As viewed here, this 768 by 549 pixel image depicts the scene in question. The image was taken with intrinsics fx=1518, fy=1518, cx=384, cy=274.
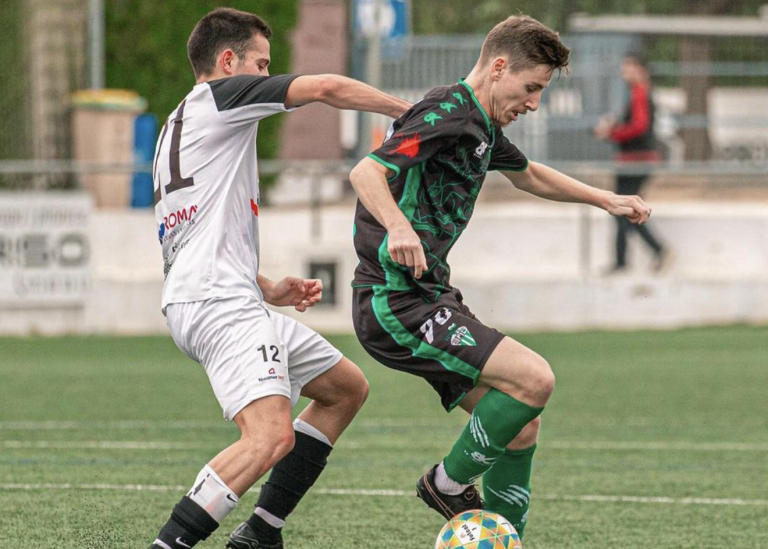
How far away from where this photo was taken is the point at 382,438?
9328mm

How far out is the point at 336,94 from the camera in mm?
5070

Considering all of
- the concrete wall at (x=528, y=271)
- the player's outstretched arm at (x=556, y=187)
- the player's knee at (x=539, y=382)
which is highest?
the player's outstretched arm at (x=556, y=187)

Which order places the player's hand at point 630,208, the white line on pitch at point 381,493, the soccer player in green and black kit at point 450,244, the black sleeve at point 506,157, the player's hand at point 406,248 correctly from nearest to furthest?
the player's hand at point 406,248 < the soccer player in green and black kit at point 450,244 < the black sleeve at point 506,157 < the player's hand at point 630,208 < the white line on pitch at point 381,493

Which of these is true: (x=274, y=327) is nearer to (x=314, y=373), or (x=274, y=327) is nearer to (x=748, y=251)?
(x=314, y=373)

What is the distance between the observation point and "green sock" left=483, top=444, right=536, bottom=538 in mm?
5613

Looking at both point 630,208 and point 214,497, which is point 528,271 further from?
point 214,497

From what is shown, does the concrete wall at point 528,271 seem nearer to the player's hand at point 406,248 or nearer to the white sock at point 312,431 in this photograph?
the white sock at point 312,431

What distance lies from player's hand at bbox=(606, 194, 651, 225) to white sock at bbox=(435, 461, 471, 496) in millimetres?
1191

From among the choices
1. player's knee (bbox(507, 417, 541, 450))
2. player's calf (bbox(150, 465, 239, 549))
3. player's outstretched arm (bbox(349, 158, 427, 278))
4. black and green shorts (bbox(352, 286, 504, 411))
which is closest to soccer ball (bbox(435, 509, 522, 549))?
player's knee (bbox(507, 417, 541, 450))

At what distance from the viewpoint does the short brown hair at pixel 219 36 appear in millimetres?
5445

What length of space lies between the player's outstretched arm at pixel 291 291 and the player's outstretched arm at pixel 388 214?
888mm

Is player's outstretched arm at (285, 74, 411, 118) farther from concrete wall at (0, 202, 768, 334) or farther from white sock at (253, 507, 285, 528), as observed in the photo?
concrete wall at (0, 202, 768, 334)

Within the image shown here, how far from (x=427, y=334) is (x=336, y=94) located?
897 mm

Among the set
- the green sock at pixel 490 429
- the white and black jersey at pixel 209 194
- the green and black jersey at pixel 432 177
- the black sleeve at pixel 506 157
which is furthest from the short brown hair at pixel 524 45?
the green sock at pixel 490 429
